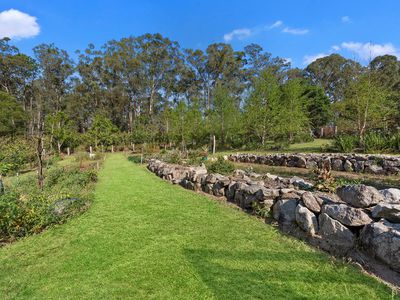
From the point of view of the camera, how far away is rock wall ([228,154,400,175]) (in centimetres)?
768

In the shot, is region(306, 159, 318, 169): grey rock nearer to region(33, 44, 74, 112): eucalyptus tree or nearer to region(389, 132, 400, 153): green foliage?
region(389, 132, 400, 153): green foliage

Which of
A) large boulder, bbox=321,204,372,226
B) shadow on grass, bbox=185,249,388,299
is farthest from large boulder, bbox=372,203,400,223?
shadow on grass, bbox=185,249,388,299

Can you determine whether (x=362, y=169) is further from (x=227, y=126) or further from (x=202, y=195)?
(x=227, y=126)

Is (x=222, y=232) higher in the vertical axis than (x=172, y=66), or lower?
lower

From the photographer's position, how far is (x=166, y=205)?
5.55m

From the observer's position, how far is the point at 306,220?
354 cm

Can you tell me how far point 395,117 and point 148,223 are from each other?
18586mm

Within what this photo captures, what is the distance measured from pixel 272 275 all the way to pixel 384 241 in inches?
49.6

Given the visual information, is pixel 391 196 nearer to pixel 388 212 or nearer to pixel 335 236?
pixel 388 212

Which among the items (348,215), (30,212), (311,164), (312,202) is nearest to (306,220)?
(312,202)

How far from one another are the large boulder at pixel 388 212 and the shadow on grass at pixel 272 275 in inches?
31.3

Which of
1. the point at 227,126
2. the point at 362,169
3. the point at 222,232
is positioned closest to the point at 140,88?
the point at 227,126

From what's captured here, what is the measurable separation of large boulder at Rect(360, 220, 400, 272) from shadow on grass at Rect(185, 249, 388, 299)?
0.34 meters

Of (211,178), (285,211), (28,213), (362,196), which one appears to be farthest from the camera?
(211,178)
